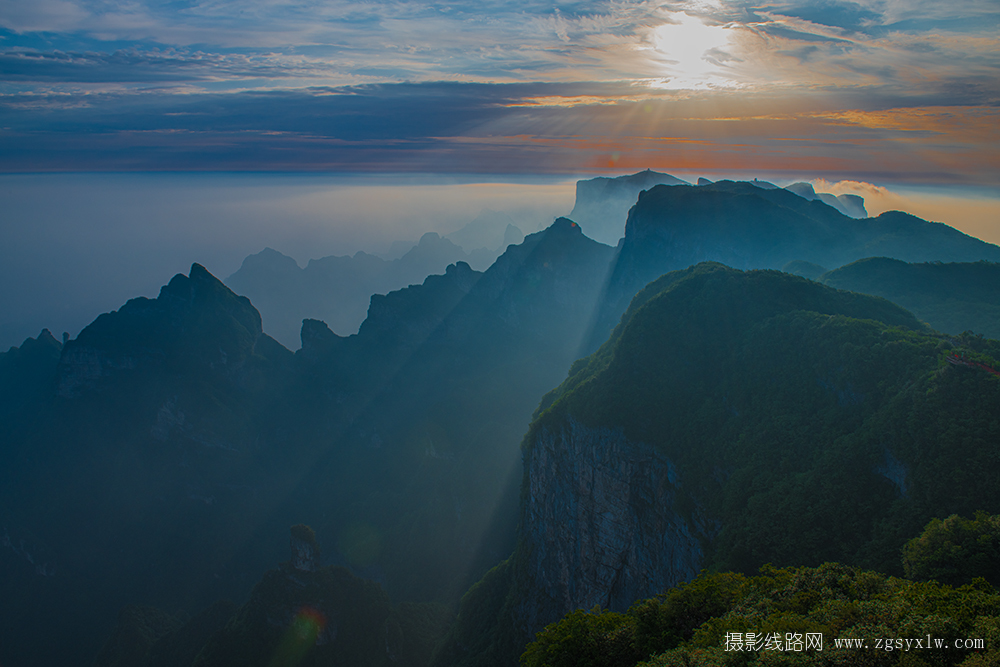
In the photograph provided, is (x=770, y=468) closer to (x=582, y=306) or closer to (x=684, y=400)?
(x=684, y=400)

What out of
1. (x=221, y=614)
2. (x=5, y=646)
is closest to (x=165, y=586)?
(x=5, y=646)

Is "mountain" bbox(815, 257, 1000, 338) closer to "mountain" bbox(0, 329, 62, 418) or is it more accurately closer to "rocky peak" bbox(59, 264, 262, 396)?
"rocky peak" bbox(59, 264, 262, 396)

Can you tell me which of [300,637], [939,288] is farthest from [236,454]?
[939,288]

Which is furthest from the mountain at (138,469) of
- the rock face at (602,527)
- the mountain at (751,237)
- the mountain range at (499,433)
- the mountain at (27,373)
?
the mountain at (751,237)

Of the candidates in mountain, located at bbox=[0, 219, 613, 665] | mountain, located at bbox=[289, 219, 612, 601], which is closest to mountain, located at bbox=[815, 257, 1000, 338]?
mountain, located at bbox=[289, 219, 612, 601]

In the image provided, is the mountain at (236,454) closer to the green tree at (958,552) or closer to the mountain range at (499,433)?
the mountain range at (499,433)
